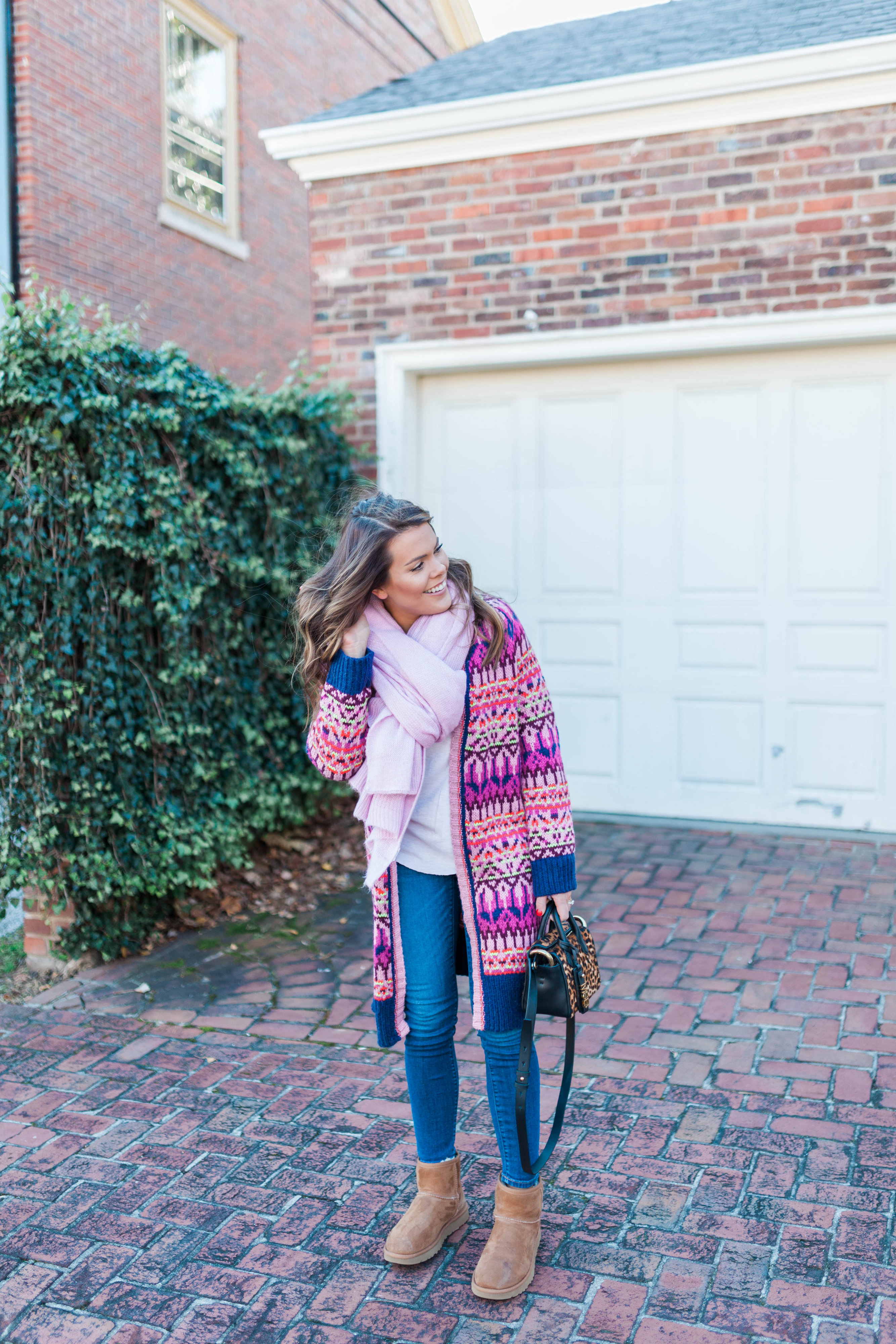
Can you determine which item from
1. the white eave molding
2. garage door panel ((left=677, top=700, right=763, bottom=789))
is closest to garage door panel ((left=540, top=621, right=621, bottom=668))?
garage door panel ((left=677, top=700, right=763, bottom=789))

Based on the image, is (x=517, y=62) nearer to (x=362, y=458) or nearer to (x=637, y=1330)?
(x=362, y=458)

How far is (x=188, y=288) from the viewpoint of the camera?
33.4 ft

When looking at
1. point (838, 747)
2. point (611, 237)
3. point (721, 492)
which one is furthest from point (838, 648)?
point (611, 237)

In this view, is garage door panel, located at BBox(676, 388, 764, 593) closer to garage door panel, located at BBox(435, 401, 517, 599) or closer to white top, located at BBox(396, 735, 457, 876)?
garage door panel, located at BBox(435, 401, 517, 599)

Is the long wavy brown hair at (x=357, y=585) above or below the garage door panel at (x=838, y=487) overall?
below

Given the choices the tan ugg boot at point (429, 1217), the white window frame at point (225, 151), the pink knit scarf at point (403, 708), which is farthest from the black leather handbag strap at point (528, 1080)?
the white window frame at point (225, 151)

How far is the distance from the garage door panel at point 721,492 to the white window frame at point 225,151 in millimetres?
6260

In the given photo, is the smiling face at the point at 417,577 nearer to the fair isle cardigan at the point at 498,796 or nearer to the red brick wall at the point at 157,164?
the fair isle cardigan at the point at 498,796

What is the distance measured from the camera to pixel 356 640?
2172mm

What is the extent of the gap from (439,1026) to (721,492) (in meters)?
3.91

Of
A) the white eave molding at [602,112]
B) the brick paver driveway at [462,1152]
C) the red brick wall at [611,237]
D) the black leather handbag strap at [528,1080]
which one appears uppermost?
the white eave molding at [602,112]

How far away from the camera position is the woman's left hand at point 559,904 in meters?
2.23

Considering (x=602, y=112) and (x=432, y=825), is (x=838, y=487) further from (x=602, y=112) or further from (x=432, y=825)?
(x=432, y=825)

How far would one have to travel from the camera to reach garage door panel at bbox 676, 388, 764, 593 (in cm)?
550
